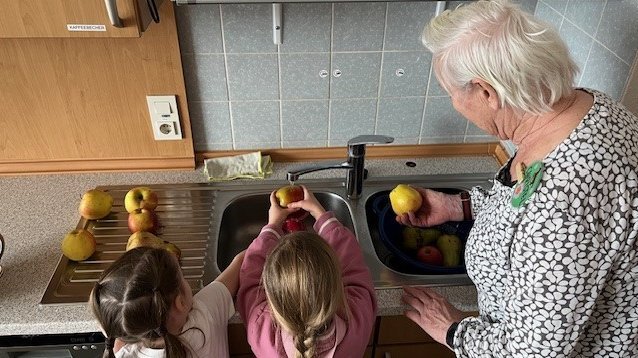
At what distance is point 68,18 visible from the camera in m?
0.99

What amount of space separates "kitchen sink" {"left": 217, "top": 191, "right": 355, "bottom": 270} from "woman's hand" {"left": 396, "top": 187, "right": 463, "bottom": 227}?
0.18 m

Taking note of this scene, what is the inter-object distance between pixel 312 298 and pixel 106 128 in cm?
93

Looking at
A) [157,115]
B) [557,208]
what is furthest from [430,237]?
[157,115]

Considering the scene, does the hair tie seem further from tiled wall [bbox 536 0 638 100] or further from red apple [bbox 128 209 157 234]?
tiled wall [bbox 536 0 638 100]

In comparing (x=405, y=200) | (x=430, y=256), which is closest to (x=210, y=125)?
(x=405, y=200)

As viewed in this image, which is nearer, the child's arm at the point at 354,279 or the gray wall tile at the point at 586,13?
the child's arm at the point at 354,279

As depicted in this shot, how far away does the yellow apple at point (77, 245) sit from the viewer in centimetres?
124

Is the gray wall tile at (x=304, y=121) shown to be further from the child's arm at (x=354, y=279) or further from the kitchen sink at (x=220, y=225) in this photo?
the child's arm at (x=354, y=279)

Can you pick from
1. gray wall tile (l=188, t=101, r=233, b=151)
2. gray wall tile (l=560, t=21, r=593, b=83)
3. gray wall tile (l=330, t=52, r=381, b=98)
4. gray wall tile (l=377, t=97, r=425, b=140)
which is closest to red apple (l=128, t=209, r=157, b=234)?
gray wall tile (l=188, t=101, r=233, b=151)

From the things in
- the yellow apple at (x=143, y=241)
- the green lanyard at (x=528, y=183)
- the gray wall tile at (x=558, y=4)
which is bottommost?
the yellow apple at (x=143, y=241)

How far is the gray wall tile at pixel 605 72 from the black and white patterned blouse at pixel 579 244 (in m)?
0.30

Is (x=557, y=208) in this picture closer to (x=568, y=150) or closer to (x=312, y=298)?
(x=568, y=150)

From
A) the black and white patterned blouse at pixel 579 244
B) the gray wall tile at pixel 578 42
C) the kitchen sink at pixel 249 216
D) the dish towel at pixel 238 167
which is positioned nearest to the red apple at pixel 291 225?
the kitchen sink at pixel 249 216

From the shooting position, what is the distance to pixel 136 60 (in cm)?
138
